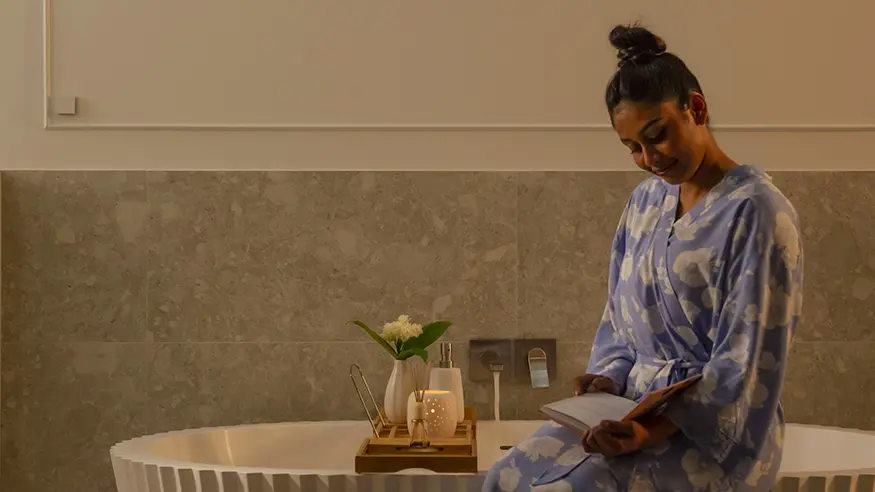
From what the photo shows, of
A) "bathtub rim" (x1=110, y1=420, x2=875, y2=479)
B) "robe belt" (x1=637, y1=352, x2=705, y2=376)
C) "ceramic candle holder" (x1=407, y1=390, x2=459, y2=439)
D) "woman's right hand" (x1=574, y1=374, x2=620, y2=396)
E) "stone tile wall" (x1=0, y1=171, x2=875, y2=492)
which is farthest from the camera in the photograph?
"stone tile wall" (x1=0, y1=171, x2=875, y2=492)

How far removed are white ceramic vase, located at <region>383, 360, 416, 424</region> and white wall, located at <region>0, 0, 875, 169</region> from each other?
0.64 metres

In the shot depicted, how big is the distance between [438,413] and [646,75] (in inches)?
41.9

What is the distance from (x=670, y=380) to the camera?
1789 millimetres

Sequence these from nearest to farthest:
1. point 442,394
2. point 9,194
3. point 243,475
Answer: point 243,475
point 442,394
point 9,194

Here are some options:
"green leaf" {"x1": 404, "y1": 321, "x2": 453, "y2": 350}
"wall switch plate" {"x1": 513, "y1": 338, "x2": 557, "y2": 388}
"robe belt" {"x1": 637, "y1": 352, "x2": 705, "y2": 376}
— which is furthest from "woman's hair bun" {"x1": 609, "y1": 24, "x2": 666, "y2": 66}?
"wall switch plate" {"x1": 513, "y1": 338, "x2": 557, "y2": 388}

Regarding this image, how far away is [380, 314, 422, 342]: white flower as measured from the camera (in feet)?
8.89

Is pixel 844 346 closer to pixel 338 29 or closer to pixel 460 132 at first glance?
pixel 460 132

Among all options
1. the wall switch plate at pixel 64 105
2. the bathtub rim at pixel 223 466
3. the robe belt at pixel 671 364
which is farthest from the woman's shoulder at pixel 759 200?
the wall switch plate at pixel 64 105

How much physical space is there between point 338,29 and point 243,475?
145 cm

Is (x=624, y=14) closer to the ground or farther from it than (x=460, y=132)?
farther from it

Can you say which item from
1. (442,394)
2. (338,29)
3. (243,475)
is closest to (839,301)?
(442,394)

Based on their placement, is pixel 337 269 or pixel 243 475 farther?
pixel 337 269

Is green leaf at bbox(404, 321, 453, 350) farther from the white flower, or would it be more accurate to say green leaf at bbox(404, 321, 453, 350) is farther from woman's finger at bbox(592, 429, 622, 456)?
woman's finger at bbox(592, 429, 622, 456)

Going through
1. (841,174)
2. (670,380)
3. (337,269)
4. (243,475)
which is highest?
(841,174)
